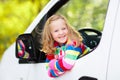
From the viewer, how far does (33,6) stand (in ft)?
31.0

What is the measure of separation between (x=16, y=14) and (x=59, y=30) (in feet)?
19.0

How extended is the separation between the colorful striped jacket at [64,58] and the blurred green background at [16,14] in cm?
552

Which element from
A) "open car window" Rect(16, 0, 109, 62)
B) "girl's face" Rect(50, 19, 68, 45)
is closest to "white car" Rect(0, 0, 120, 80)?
"open car window" Rect(16, 0, 109, 62)

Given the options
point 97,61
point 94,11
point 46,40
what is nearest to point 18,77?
point 46,40

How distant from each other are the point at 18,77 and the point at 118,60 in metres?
1.12

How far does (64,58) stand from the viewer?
3.78 meters

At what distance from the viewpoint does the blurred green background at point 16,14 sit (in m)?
9.46

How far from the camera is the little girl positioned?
3775 mm

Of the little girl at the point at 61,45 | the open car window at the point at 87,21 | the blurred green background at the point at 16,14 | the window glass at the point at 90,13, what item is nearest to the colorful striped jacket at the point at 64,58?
the little girl at the point at 61,45

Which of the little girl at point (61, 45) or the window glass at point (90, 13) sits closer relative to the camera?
the little girl at point (61, 45)

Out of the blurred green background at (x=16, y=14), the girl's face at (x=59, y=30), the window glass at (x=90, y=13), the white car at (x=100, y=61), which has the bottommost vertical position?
the white car at (x=100, y=61)

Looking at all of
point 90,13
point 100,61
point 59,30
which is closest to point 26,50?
point 59,30

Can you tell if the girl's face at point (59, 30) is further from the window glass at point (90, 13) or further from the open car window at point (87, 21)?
the window glass at point (90, 13)

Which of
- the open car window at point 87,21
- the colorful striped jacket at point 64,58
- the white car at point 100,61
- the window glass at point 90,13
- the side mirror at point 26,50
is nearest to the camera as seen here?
the white car at point 100,61
